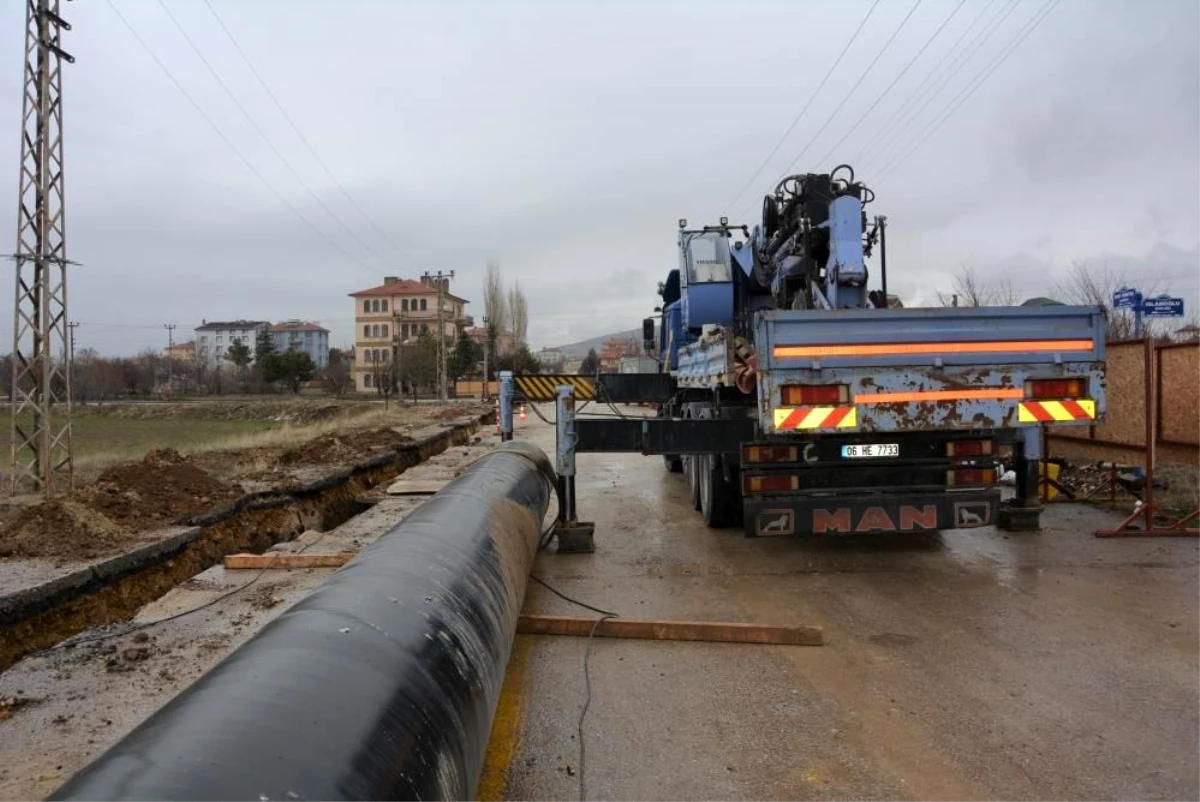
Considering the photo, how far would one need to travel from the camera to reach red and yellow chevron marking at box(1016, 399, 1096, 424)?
5.55m

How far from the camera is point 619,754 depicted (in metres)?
3.38

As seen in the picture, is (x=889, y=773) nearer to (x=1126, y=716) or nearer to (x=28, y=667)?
(x=1126, y=716)

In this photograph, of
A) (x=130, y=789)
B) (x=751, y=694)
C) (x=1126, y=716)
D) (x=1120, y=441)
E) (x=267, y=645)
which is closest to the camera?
(x=130, y=789)

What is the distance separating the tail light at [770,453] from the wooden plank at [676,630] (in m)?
1.41

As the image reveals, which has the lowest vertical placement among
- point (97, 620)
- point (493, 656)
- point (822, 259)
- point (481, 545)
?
point (97, 620)

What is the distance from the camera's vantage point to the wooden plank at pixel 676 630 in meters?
4.70

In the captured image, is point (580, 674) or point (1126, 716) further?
point (580, 674)

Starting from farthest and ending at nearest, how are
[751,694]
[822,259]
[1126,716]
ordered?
1. [822,259]
2. [751,694]
3. [1126,716]

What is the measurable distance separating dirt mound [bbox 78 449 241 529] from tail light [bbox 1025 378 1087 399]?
8406 millimetres

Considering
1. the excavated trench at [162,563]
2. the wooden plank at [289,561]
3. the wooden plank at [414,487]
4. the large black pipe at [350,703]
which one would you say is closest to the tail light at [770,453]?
the large black pipe at [350,703]

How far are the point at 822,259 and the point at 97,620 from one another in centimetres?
718

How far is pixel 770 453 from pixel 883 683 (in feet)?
7.10

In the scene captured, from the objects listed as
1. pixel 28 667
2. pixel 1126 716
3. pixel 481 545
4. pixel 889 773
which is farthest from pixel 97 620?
pixel 1126 716

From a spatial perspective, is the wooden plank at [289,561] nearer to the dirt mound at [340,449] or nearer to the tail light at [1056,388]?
the tail light at [1056,388]
